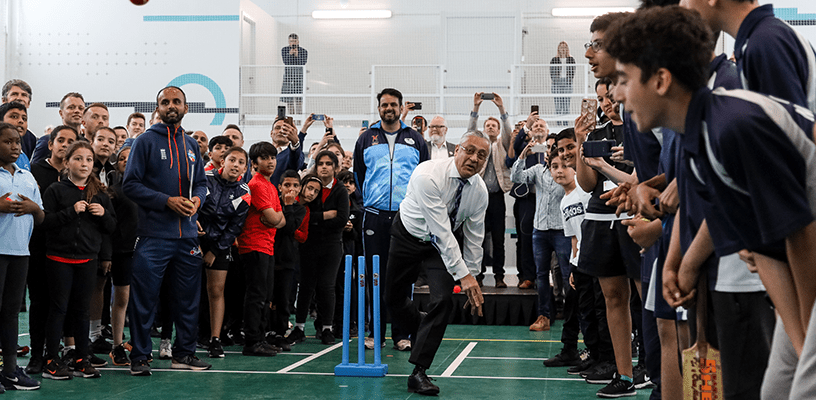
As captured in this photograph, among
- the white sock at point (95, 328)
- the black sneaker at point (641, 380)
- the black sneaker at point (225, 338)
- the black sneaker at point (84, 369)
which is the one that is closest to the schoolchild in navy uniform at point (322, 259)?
the black sneaker at point (225, 338)

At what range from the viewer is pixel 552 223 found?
7398mm

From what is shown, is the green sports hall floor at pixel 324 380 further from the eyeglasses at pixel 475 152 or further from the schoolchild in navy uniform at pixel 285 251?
the eyeglasses at pixel 475 152

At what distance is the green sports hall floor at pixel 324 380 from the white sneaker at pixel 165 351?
78 mm

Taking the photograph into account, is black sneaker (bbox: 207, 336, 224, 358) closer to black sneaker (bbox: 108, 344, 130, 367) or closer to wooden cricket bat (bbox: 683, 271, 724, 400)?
black sneaker (bbox: 108, 344, 130, 367)

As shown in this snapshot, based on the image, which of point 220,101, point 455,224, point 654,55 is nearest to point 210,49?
point 220,101

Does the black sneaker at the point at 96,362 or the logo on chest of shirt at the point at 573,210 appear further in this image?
the logo on chest of shirt at the point at 573,210

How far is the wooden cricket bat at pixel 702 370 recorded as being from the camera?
2.02m

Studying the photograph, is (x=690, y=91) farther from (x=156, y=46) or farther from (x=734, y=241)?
(x=156, y=46)

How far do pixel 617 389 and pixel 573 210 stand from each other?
188 centimetres

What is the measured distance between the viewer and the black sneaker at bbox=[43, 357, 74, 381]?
494cm

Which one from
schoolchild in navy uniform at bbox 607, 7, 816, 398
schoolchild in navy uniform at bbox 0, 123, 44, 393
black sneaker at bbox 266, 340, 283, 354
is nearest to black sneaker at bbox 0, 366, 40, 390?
schoolchild in navy uniform at bbox 0, 123, 44, 393

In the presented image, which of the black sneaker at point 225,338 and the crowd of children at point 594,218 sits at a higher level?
the crowd of children at point 594,218

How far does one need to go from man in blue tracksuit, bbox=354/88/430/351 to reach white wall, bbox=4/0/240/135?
907 centimetres

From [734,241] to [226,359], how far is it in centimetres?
500
